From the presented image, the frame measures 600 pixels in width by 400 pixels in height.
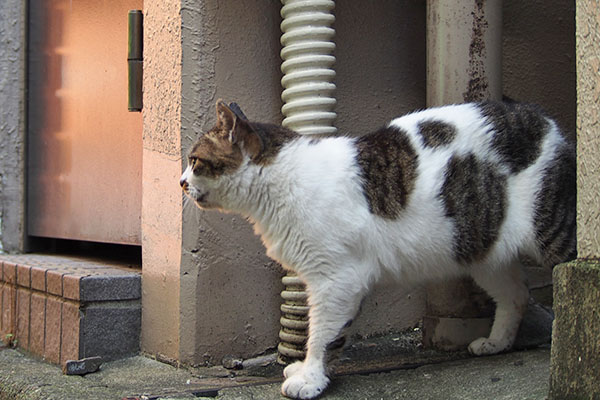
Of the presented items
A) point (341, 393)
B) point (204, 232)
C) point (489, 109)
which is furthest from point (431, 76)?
point (341, 393)

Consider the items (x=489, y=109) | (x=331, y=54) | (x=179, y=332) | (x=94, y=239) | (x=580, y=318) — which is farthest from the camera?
(x=94, y=239)

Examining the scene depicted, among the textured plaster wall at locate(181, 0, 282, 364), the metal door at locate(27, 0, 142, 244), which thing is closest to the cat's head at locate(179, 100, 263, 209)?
the textured plaster wall at locate(181, 0, 282, 364)

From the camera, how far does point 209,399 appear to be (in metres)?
2.81

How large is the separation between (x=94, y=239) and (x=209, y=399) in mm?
1927

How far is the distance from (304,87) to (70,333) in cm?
172

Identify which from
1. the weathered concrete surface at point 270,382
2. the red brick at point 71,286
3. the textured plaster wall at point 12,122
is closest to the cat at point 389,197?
the weathered concrete surface at point 270,382

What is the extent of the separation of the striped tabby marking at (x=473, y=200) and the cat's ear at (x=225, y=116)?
0.94 metres

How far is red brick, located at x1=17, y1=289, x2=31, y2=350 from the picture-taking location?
3.99 metres

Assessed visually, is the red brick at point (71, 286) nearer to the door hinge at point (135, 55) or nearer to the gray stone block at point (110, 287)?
the gray stone block at point (110, 287)

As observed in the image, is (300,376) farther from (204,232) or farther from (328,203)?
(204,232)

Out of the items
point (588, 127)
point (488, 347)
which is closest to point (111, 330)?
point (488, 347)

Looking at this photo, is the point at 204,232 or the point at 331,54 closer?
the point at 204,232

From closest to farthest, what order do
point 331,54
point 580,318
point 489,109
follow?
point 580,318
point 489,109
point 331,54

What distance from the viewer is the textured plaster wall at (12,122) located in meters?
4.65
